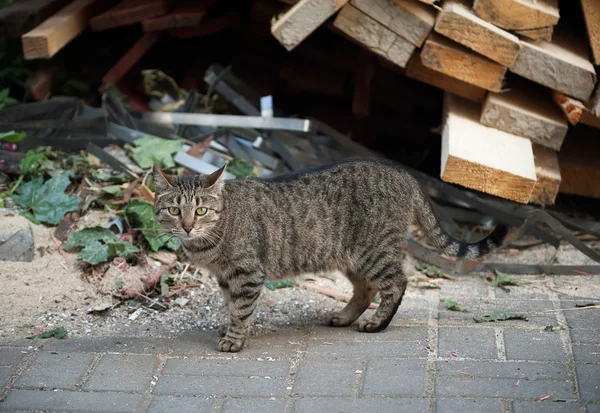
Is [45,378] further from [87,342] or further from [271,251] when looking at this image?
[271,251]

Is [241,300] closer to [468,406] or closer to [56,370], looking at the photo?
[56,370]

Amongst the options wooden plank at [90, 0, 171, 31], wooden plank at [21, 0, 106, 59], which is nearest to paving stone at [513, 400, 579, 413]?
wooden plank at [21, 0, 106, 59]

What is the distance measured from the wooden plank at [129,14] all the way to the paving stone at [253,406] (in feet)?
13.3

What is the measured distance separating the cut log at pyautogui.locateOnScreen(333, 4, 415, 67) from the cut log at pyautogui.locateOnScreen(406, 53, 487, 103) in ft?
0.95

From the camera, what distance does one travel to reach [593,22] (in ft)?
15.1

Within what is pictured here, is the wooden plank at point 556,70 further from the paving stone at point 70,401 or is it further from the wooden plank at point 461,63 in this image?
the paving stone at point 70,401

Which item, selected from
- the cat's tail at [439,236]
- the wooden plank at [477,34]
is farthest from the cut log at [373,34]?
the cat's tail at [439,236]

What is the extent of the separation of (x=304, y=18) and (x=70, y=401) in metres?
2.54

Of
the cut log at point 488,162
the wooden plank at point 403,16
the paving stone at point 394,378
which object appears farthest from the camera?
the wooden plank at point 403,16

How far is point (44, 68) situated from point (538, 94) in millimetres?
4198

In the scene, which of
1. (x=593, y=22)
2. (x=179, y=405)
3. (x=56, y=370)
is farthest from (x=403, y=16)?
(x=56, y=370)

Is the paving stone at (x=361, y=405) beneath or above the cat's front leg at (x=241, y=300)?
above

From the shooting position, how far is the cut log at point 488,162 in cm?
432

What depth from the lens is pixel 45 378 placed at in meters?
3.51
